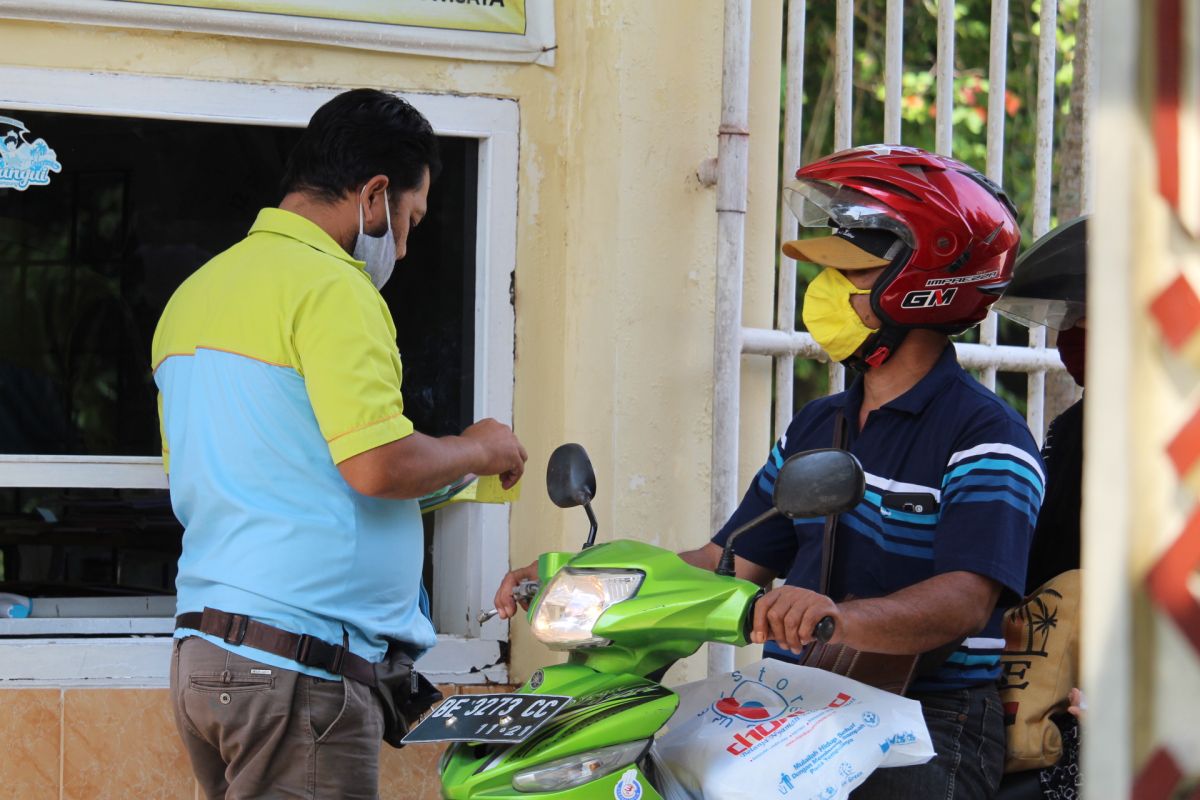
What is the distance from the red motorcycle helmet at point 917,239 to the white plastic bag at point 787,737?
71cm

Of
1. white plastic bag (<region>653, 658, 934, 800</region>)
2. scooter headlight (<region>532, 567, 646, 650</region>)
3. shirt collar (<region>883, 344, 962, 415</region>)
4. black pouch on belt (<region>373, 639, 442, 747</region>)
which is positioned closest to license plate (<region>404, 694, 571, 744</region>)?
scooter headlight (<region>532, 567, 646, 650</region>)

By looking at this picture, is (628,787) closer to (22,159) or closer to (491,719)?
(491,719)

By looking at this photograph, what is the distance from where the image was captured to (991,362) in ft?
15.0

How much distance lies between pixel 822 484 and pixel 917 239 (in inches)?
31.0

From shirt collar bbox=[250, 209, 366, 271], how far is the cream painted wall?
1.10 meters

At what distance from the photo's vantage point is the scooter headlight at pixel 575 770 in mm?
2209

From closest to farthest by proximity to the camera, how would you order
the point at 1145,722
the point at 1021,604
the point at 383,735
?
the point at 1145,722 → the point at 1021,604 → the point at 383,735

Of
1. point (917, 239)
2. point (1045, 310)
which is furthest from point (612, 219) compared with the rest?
point (917, 239)

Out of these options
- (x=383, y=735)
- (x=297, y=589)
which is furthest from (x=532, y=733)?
(x=383, y=735)

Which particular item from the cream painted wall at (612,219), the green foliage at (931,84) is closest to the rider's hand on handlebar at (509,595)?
the cream painted wall at (612,219)

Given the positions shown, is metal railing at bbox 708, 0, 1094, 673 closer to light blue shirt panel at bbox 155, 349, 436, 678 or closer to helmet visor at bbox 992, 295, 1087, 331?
helmet visor at bbox 992, 295, 1087, 331

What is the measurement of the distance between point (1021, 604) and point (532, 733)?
1.14 m

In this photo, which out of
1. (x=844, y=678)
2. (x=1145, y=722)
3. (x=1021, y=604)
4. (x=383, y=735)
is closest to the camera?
(x=1145, y=722)

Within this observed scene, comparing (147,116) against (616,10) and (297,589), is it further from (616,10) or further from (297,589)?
(297,589)
